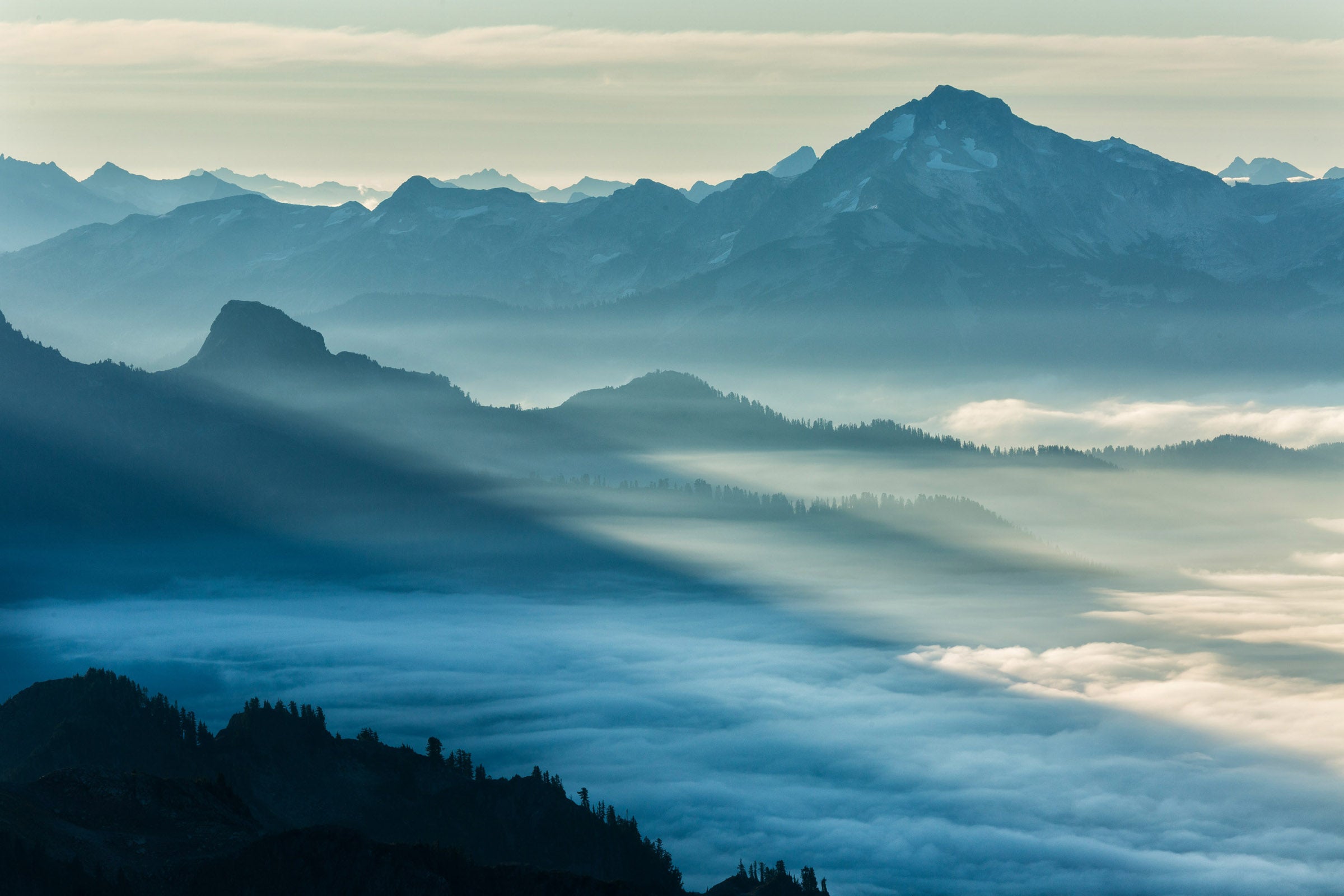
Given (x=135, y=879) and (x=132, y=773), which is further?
(x=132, y=773)

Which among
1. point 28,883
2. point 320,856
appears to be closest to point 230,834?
point 320,856

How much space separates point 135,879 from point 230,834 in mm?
16613

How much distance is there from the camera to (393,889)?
196625mm

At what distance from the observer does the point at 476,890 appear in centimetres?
19950

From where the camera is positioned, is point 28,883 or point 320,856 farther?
point 320,856

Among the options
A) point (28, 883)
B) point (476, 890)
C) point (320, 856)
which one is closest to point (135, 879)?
point (28, 883)

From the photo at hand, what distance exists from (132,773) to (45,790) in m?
9.33

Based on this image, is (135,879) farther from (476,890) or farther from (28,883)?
(476,890)

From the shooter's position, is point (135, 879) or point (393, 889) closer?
point (135, 879)

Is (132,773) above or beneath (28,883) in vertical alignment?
above

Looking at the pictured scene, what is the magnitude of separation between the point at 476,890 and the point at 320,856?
18455 millimetres

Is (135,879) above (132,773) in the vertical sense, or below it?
below

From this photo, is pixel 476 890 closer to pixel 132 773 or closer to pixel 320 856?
pixel 320 856

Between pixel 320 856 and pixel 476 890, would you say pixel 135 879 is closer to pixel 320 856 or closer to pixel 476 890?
pixel 320 856
